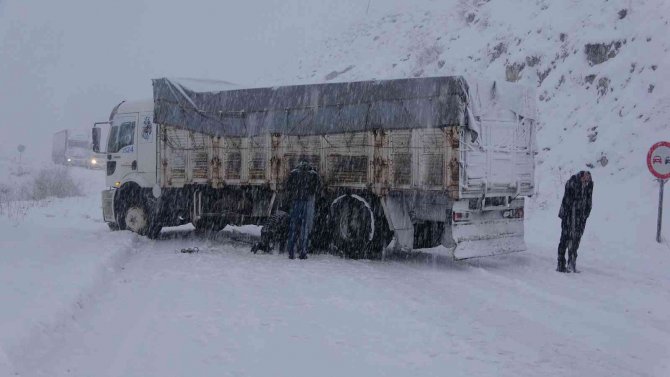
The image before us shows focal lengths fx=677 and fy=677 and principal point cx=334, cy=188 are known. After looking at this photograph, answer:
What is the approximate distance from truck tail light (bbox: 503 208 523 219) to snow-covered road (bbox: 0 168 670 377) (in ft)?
2.74

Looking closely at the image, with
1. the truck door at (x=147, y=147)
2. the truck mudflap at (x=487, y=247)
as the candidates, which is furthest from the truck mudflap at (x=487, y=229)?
the truck door at (x=147, y=147)

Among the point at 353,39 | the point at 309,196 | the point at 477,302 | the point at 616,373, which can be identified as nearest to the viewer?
the point at 616,373

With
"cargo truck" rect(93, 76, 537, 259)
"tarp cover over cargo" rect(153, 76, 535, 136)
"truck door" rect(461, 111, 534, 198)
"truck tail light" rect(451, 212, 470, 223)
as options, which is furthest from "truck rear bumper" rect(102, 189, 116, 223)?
"truck door" rect(461, 111, 534, 198)

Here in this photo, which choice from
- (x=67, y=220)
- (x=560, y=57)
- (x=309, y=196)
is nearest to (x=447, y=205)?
(x=309, y=196)

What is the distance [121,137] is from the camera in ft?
51.7

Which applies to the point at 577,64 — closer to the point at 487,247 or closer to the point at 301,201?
the point at 487,247

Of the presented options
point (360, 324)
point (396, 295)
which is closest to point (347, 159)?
point (396, 295)

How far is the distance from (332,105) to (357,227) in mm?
2316

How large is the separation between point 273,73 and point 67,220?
111 ft

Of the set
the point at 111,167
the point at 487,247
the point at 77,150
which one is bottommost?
the point at 487,247

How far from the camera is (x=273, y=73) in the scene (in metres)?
51.2

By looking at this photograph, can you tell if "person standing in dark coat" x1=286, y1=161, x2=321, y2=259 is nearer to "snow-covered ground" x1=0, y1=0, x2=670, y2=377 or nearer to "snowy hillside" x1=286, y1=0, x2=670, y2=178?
"snow-covered ground" x1=0, y1=0, x2=670, y2=377

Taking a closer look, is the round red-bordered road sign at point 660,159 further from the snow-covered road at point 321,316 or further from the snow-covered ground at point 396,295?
the snow-covered road at point 321,316

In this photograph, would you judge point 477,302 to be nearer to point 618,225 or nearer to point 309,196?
point 309,196
